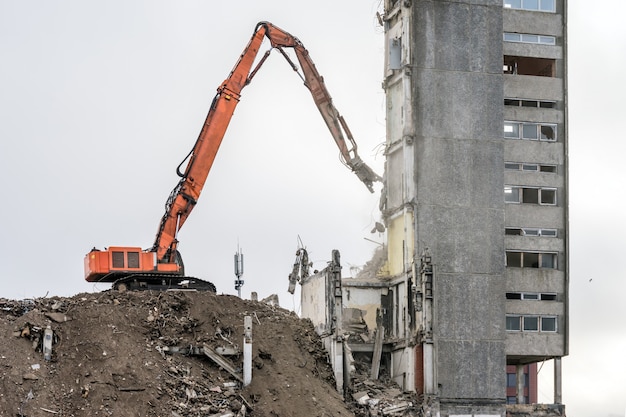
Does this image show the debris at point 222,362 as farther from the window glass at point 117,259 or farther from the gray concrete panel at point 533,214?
the gray concrete panel at point 533,214

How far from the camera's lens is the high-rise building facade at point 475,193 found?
50312 millimetres

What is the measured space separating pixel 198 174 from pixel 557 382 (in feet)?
61.8

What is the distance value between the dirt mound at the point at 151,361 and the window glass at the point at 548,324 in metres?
11.0

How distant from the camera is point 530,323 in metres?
53.0

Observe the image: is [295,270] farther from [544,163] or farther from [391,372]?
[544,163]

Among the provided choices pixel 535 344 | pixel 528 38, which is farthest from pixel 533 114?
pixel 535 344

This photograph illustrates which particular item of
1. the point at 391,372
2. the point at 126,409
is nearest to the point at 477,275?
the point at 391,372

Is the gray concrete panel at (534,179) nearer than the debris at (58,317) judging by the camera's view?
No

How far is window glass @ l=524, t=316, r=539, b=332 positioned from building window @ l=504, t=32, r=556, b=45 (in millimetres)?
12713

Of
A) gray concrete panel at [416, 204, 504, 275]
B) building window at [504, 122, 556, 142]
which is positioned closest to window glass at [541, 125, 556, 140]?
building window at [504, 122, 556, 142]

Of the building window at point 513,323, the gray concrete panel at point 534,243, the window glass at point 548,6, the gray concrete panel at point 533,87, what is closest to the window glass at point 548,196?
the gray concrete panel at point 534,243

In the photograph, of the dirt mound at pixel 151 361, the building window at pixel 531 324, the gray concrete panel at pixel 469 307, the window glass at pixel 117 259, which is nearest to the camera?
the dirt mound at pixel 151 361

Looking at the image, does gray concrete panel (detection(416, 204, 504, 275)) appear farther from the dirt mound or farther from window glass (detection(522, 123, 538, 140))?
the dirt mound

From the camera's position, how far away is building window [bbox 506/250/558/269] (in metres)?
53.4
